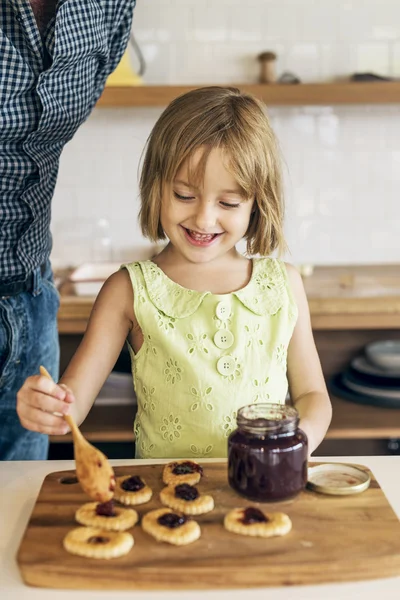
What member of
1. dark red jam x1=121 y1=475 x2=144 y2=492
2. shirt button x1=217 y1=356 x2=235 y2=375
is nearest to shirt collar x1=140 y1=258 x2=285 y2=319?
shirt button x1=217 y1=356 x2=235 y2=375

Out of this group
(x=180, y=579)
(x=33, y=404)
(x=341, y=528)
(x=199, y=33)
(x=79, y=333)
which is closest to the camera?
(x=180, y=579)

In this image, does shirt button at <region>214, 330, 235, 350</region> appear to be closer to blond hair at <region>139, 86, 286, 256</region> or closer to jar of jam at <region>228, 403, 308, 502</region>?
blond hair at <region>139, 86, 286, 256</region>

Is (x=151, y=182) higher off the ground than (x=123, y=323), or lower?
higher

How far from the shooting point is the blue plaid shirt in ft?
5.68

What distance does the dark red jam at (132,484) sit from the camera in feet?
3.96

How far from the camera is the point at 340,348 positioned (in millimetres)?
3193

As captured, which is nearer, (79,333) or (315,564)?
(315,564)

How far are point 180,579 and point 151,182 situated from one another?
0.83m

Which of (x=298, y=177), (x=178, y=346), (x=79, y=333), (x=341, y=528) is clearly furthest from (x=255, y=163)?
(x=298, y=177)

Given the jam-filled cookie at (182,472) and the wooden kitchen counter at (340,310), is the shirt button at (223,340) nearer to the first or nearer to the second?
the jam-filled cookie at (182,472)

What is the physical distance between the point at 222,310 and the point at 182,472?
1.40 feet

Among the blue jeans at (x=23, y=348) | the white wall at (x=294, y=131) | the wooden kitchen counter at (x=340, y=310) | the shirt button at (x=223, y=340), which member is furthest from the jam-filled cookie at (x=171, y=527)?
the white wall at (x=294, y=131)

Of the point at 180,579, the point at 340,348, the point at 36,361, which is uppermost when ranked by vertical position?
the point at 180,579

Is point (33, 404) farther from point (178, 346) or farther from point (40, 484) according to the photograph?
point (178, 346)
